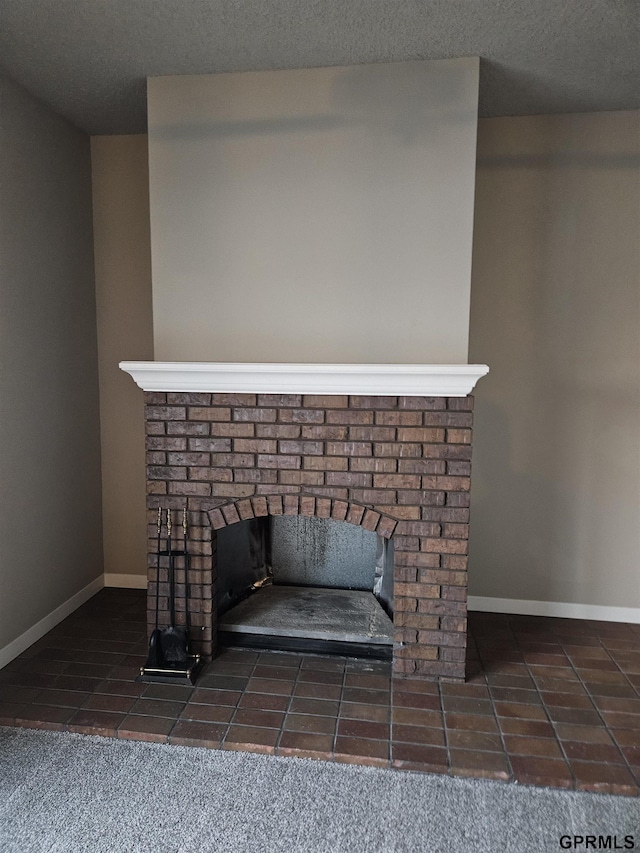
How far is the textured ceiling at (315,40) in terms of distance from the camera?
2.02 meters

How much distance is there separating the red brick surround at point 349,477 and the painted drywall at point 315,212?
0.73 ft

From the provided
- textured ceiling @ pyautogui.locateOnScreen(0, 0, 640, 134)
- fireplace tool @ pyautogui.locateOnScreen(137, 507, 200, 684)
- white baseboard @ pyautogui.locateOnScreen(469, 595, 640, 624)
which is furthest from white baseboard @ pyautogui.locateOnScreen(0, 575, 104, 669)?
textured ceiling @ pyautogui.locateOnScreen(0, 0, 640, 134)

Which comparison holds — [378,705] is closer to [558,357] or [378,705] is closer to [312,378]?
[312,378]

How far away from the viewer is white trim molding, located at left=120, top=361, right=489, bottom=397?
231 cm

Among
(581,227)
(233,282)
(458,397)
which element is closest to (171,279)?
(233,282)

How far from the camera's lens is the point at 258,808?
1.85 metres

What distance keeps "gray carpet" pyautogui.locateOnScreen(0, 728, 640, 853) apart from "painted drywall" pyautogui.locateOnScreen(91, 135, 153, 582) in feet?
4.86

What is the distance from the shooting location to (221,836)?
174 cm

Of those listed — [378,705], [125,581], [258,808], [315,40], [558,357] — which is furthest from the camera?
[125,581]

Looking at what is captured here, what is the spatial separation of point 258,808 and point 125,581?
6.35 feet

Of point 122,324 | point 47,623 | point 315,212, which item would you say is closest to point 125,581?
point 47,623

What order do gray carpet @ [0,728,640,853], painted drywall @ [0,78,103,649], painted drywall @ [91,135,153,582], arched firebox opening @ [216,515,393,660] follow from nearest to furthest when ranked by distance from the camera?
gray carpet @ [0,728,640,853]
painted drywall @ [0,78,103,649]
arched firebox opening @ [216,515,393,660]
painted drywall @ [91,135,153,582]

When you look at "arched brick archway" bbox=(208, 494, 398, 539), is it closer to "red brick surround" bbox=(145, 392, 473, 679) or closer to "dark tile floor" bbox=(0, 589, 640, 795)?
"red brick surround" bbox=(145, 392, 473, 679)

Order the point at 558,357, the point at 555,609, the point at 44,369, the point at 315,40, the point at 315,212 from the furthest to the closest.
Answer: the point at 555,609 < the point at 558,357 < the point at 44,369 < the point at 315,212 < the point at 315,40
